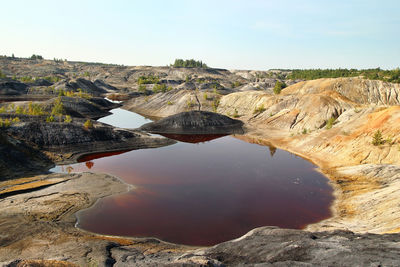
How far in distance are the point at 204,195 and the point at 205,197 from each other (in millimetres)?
529

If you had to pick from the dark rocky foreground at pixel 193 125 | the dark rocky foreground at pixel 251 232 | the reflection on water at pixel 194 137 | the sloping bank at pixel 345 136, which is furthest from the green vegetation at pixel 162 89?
the reflection on water at pixel 194 137

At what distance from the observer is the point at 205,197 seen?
3281cm

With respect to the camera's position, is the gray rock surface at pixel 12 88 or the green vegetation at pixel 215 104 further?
the gray rock surface at pixel 12 88

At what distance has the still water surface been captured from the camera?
87.6 feet

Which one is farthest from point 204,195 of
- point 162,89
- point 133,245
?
point 162,89

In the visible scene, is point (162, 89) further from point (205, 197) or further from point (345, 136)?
point (205, 197)

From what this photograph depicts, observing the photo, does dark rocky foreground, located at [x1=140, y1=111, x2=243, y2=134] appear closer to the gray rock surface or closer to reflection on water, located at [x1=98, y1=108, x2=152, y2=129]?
reflection on water, located at [x1=98, y1=108, x2=152, y2=129]

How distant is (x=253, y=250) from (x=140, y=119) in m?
81.4

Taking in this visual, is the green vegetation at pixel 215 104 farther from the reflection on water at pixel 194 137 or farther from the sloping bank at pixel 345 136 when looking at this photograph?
the reflection on water at pixel 194 137

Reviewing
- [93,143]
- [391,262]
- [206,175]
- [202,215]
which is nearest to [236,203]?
[202,215]

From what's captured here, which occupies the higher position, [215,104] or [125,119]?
[215,104]

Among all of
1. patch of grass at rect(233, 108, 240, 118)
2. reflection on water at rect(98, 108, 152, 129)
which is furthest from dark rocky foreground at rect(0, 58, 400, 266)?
reflection on water at rect(98, 108, 152, 129)

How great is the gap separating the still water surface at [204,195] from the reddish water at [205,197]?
3.8 inches

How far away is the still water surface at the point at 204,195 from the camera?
2670cm
